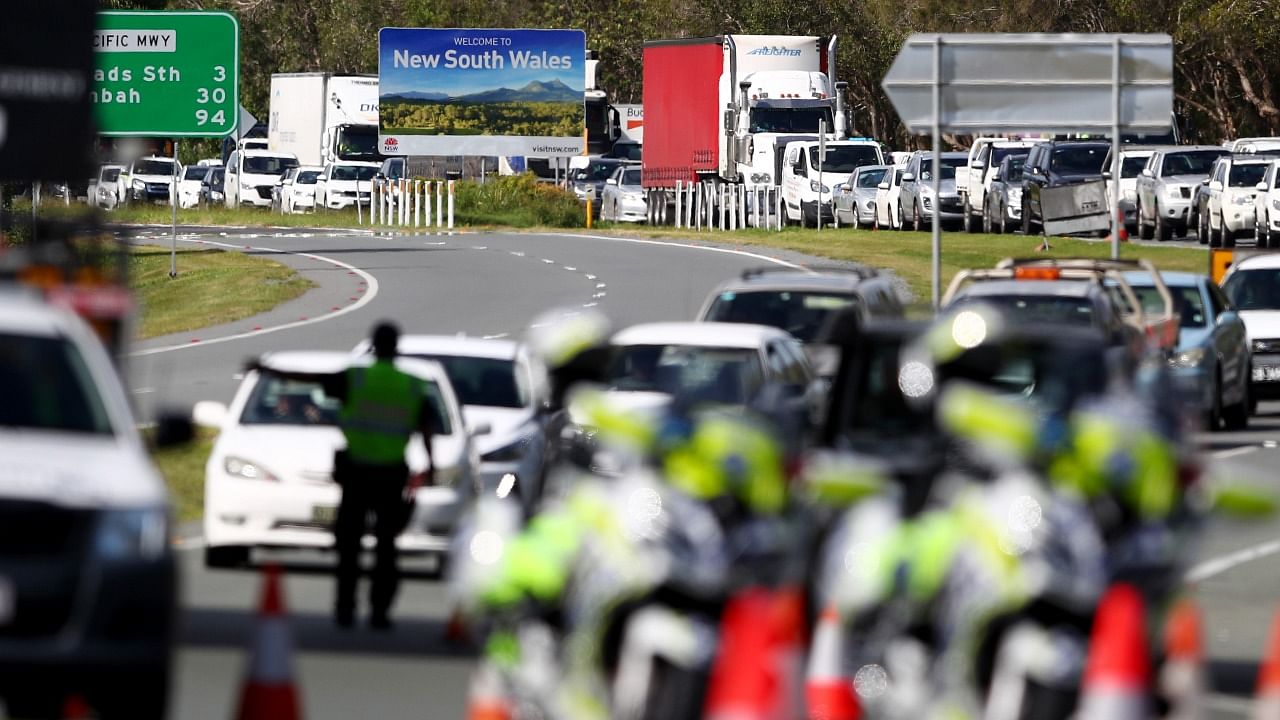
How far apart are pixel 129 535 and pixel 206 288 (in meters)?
33.5

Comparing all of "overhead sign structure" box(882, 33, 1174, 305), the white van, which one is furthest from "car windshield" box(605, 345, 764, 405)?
the white van

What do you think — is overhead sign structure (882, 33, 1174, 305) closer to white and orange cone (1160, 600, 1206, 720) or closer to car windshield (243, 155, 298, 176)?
white and orange cone (1160, 600, 1206, 720)

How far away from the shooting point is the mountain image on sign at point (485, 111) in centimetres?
7281

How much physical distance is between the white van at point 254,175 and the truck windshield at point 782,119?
2126 centimetres

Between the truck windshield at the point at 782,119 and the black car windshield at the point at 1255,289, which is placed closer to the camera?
the black car windshield at the point at 1255,289

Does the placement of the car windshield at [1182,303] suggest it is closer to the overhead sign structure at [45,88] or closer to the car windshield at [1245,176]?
the overhead sign structure at [45,88]

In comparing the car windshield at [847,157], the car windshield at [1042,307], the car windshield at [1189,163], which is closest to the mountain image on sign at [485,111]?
the car windshield at [847,157]

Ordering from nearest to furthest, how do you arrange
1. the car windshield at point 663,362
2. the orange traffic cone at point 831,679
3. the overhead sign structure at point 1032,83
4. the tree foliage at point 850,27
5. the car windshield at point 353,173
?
the orange traffic cone at point 831,679 → the car windshield at point 663,362 → the overhead sign structure at point 1032,83 → the car windshield at point 353,173 → the tree foliage at point 850,27

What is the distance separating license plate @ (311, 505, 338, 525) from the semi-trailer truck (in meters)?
43.3

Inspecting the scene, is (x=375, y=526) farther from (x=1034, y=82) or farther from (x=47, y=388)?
(x=1034, y=82)

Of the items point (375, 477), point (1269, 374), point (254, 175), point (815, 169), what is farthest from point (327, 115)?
point (375, 477)

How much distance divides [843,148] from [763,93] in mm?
2343

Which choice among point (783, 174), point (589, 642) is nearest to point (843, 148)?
point (783, 174)

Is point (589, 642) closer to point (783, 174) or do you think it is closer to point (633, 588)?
point (633, 588)
